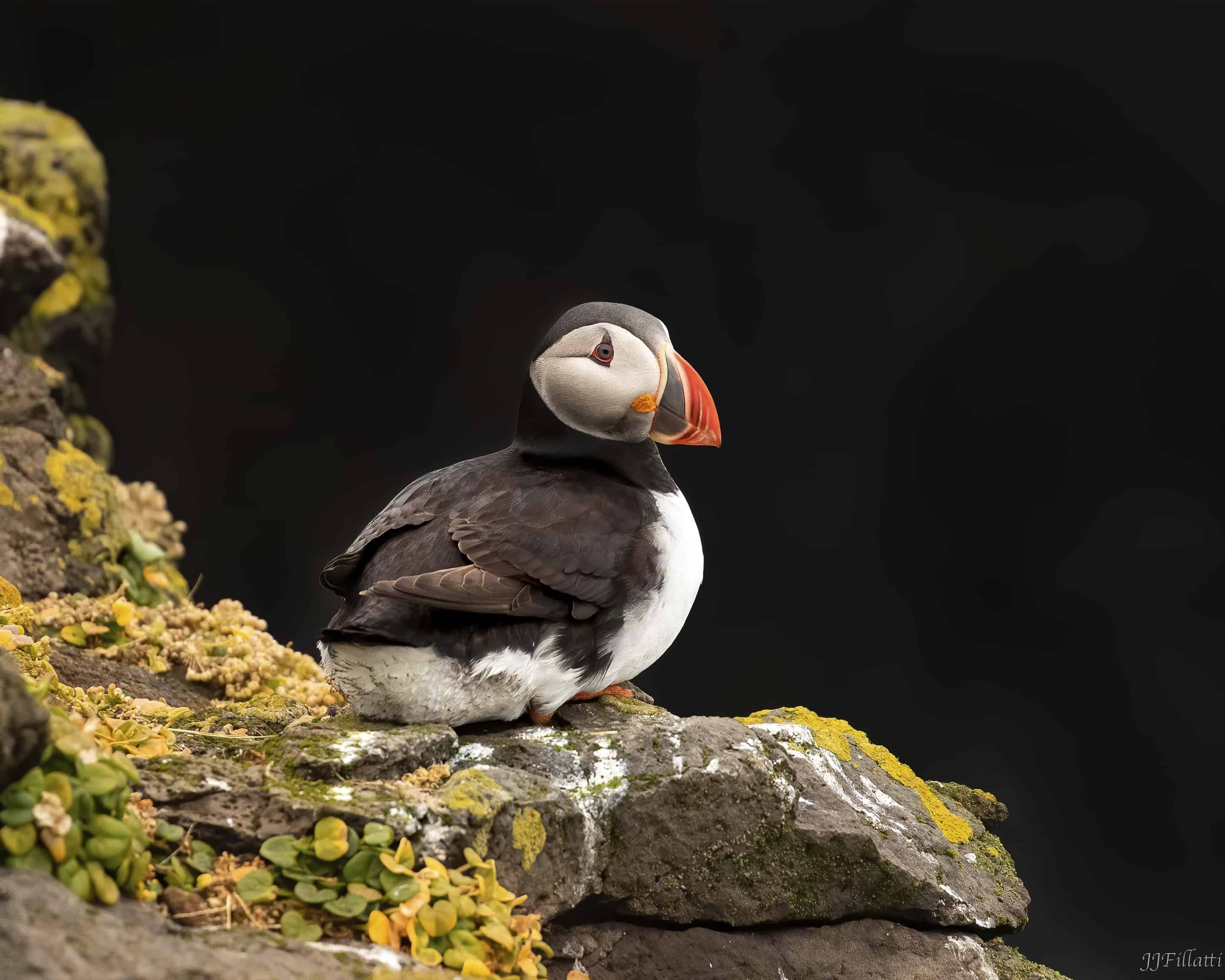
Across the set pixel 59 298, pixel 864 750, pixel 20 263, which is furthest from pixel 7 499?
pixel 864 750

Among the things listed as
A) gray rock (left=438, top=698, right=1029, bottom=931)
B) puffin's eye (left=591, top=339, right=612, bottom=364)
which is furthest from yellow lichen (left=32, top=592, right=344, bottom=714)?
puffin's eye (left=591, top=339, right=612, bottom=364)

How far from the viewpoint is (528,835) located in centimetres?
408

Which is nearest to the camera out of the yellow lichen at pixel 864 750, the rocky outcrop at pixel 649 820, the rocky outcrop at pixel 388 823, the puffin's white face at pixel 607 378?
the rocky outcrop at pixel 388 823

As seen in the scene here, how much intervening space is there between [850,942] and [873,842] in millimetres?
385

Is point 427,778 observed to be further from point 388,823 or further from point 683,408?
point 683,408

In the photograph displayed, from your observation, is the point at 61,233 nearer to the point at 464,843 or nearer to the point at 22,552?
the point at 22,552

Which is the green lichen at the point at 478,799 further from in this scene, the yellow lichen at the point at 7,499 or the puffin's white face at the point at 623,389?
the yellow lichen at the point at 7,499

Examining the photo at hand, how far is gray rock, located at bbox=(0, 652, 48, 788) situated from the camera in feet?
9.81

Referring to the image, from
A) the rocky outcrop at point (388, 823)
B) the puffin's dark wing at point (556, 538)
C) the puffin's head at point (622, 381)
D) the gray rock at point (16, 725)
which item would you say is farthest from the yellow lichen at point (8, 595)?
the gray rock at point (16, 725)

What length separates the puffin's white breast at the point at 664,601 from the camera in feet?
15.8

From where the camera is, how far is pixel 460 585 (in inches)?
168

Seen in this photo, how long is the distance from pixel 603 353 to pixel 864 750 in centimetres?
202

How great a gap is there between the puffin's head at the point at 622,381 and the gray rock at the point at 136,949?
2198mm

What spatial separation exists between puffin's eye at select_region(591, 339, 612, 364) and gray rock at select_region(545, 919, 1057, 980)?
2.04 metres
